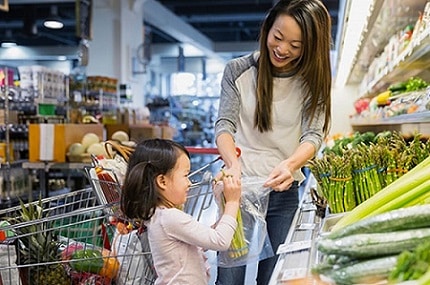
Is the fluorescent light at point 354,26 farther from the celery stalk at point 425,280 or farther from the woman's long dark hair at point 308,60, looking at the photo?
the celery stalk at point 425,280

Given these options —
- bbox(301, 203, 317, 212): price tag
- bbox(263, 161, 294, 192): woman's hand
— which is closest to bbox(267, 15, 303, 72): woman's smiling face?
bbox(263, 161, 294, 192): woman's hand

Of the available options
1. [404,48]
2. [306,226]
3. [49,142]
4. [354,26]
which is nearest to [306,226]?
[306,226]

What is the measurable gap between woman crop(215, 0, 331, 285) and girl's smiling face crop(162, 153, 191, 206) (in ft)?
0.63

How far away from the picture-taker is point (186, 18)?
13.7 meters

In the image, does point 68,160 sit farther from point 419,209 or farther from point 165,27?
point 165,27

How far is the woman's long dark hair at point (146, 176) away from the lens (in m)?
1.69

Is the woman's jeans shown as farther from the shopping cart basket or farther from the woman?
the shopping cart basket

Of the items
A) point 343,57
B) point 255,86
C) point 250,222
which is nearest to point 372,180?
point 250,222

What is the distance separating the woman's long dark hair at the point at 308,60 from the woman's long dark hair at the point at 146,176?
0.40 metres

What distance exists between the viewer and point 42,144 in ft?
15.4

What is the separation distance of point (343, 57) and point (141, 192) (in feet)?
11.2

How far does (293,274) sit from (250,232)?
0.78 meters

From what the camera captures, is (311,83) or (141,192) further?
(311,83)

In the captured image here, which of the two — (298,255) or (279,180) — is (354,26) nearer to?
(279,180)
